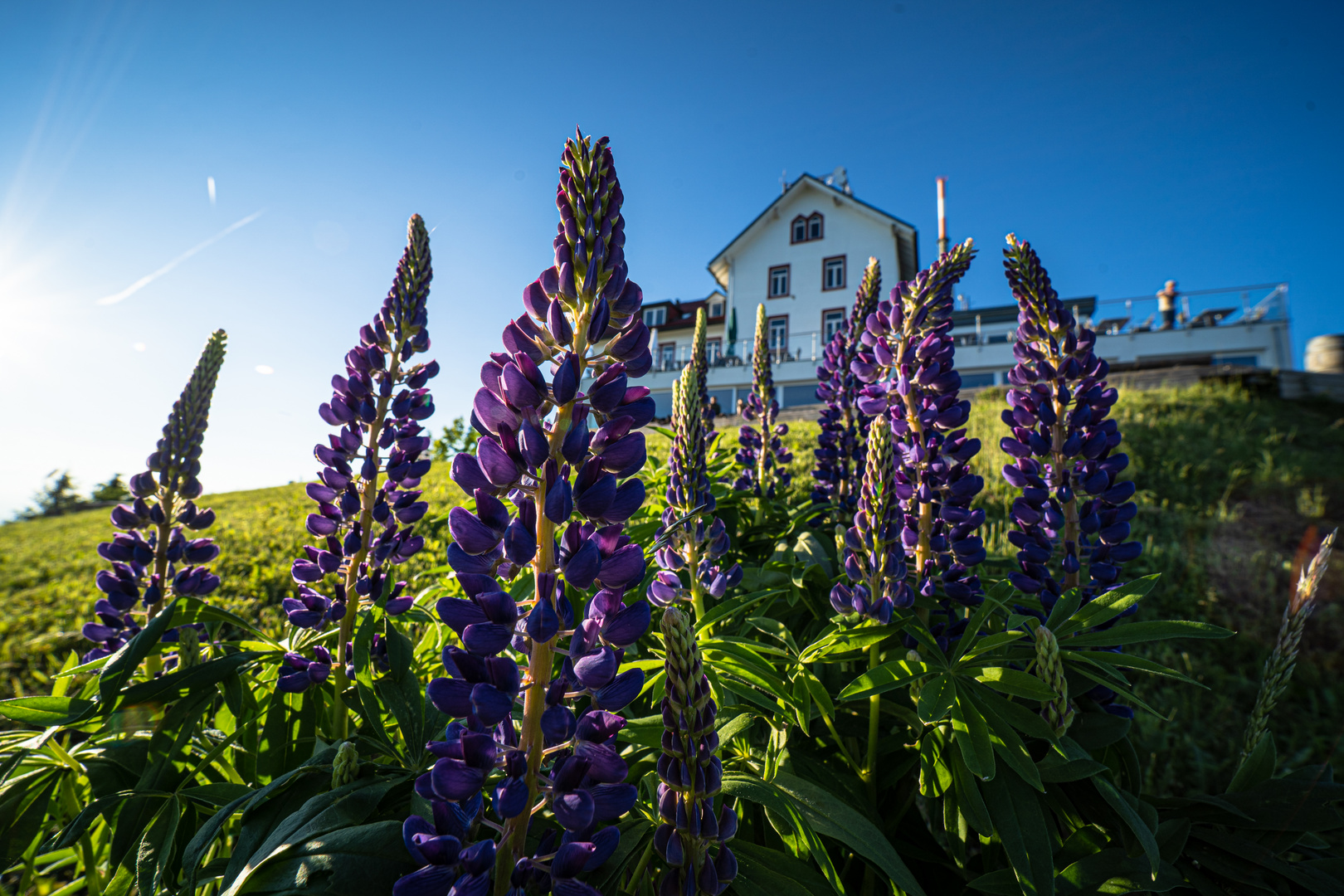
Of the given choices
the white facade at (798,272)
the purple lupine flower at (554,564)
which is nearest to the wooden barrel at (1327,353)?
the white facade at (798,272)

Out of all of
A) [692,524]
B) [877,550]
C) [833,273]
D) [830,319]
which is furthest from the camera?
[830,319]

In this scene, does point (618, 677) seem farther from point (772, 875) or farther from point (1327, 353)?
point (1327, 353)

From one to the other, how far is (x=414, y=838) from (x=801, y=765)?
0.91 meters

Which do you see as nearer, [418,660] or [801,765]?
[801,765]

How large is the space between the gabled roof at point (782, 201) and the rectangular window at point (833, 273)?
2.44 m

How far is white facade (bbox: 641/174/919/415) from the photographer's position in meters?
Result: 25.5

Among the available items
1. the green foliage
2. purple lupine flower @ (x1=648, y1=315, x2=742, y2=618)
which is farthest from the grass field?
purple lupine flower @ (x1=648, y1=315, x2=742, y2=618)

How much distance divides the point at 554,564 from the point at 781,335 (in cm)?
2722

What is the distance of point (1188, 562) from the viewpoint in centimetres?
425

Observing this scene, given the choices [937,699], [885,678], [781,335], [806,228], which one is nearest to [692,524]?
[885,678]

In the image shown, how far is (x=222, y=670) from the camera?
1.50 m

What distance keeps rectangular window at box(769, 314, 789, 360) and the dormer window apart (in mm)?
3776

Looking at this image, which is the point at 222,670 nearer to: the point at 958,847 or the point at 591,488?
the point at 591,488

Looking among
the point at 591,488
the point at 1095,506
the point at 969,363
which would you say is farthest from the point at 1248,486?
the point at 969,363
